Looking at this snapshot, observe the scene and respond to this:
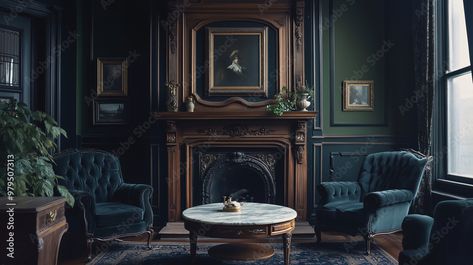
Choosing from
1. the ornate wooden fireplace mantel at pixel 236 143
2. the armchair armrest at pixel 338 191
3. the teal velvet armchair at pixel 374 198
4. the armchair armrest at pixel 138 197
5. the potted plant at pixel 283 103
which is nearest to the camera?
the teal velvet armchair at pixel 374 198

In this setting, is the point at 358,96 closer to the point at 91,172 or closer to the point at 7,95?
the point at 91,172

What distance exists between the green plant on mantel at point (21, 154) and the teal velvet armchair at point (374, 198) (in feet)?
7.85

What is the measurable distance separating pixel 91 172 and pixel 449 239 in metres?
3.45

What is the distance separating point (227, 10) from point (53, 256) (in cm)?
347

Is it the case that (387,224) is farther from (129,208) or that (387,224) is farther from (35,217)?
(35,217)

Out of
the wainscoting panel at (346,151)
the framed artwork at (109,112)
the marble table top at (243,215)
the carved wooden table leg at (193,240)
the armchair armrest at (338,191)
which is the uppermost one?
the framed artwork at (109,112)

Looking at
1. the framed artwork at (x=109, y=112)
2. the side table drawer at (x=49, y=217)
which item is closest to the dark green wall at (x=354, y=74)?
the framed artwork at (x=109, y=112)

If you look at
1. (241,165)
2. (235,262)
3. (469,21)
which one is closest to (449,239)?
(469,21)

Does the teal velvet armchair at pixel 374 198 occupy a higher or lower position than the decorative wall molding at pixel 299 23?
lower

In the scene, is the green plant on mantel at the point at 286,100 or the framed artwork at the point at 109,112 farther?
the framed artwork at the point at 109,112

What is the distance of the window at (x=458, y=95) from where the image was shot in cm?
408

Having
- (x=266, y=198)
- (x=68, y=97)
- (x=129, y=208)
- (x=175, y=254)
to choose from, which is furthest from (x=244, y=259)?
(x=68, y=97)

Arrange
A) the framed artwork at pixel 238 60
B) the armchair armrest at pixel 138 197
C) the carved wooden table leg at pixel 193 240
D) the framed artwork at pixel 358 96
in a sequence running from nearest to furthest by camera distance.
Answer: the carved wooden table leg at pixel 193 240
the armchair armrest at pixel 138 197
the framed artwork at pixel 238 60
the framed artwork at pixel 358 96

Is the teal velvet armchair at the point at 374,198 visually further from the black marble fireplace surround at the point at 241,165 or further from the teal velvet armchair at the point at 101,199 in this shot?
the teal velvet armchair at the point at 101,199
